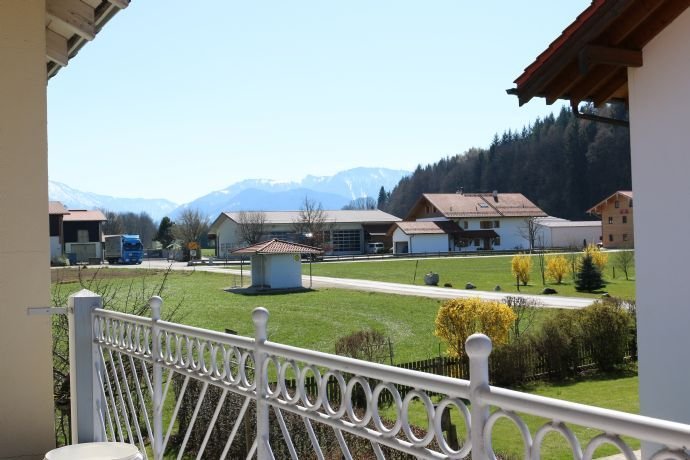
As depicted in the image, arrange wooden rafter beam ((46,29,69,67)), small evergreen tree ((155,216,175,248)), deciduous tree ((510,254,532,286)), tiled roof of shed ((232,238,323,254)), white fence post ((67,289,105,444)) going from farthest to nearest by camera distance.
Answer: small evergreen tree ((155,216,175,248)) < deciduous tree ((510,254,532,286)) < tiled roof of shed ((232,238,323,254)) < wooden rafter beam ((46,29,69,67)) < white fence post ((67,289,105,444))

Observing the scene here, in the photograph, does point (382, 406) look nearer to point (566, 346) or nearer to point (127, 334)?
point (566, 346)

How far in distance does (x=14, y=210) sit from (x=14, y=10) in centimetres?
125

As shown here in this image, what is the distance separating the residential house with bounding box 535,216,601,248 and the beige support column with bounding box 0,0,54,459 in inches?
2883

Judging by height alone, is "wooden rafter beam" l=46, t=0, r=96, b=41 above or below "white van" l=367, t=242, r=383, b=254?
above

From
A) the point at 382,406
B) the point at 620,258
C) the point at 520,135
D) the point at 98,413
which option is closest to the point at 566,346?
the point at 382,406

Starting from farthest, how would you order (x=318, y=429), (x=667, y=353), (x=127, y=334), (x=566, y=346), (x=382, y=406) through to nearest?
(x=566, y=346)
(x=382, y=406)
(x=318, y=429)
(x=667, y=353)
(x=127, y=334)

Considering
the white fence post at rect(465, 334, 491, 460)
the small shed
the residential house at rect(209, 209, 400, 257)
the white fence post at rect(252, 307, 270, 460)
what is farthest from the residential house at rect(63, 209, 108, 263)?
the white fence post at rect(465, 334, 491, 460)

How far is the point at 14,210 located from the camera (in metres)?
4.18

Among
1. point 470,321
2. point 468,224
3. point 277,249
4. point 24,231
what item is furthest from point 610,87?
point 468,224

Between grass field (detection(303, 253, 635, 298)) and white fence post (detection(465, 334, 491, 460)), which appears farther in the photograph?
grass field (detection(303, 253, 635, 298))

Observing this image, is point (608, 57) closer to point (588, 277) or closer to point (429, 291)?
point (429, 291)

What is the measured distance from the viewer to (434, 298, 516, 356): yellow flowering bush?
1445 centimetres

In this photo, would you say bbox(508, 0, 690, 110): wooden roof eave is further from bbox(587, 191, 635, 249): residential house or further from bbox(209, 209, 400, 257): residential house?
bbox(587, 191, 635, 249): residential house

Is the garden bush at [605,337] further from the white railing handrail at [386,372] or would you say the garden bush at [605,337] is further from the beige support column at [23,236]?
the white railing handrail at [386,372]
